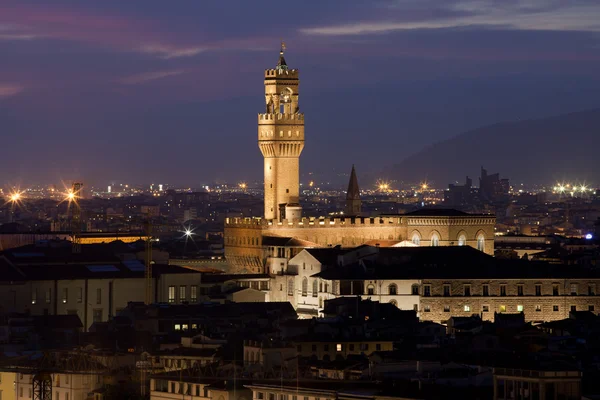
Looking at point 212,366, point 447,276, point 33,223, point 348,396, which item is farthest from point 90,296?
point 33,223

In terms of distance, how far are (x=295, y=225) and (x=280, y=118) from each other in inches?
222

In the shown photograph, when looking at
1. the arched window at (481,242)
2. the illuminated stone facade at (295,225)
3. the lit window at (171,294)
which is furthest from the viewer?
the arched window at (481,242)

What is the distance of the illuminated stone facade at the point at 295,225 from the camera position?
10644 centimetres

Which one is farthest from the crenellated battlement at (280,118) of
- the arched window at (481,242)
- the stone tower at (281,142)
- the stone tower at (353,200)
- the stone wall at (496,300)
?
the stone wall at (496,300)

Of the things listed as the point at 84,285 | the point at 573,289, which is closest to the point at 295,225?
the point at 84,285

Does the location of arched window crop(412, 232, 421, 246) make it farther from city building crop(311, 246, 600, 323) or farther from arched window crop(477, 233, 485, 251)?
city building crop(311, 246, 600, 323)

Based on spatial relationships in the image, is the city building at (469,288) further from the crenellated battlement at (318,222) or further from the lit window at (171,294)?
the crenellated battlement at (318,222)

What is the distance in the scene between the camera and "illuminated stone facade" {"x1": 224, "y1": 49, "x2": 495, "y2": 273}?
10644 centimetres

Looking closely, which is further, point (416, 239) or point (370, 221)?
point (370, 221)

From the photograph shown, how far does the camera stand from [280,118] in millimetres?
110000

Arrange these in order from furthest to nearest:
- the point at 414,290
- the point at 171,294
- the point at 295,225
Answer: the point at 295,225
the point at 171,294
the point at 414,290

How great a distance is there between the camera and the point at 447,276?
307ft

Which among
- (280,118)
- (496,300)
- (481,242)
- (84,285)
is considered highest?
(280,118)

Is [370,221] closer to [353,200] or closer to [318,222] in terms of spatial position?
[318,222]
